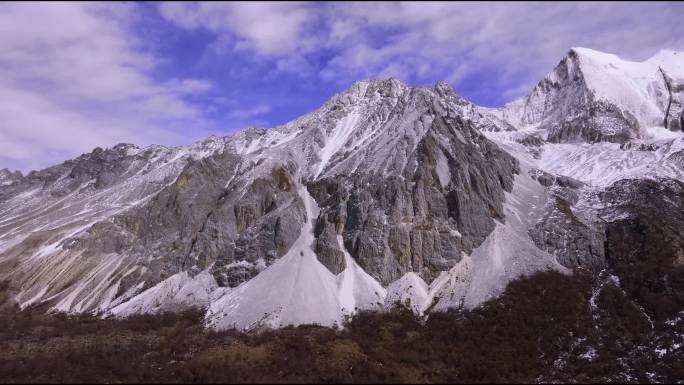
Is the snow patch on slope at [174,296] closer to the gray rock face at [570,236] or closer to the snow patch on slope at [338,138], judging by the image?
the snow patch on slope at [338,138]

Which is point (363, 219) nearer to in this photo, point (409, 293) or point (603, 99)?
point (409, 293)

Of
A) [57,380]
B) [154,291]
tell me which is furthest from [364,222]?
[57,380]

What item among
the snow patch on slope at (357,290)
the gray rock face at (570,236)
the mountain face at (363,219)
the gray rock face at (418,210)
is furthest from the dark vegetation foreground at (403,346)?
the gray rock face at (418,210)

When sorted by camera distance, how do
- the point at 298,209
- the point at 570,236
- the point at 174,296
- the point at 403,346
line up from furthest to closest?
the point at 298,209 < the point at 570,236 < the point at 174,296 < the point at 403,346

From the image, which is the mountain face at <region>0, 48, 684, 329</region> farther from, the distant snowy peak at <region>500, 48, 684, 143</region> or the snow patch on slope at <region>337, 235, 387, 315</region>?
the distant snowy peak at <region>500, 48, 684, 143</region>

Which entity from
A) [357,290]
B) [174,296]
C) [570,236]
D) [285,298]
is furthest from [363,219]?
[570,236]
